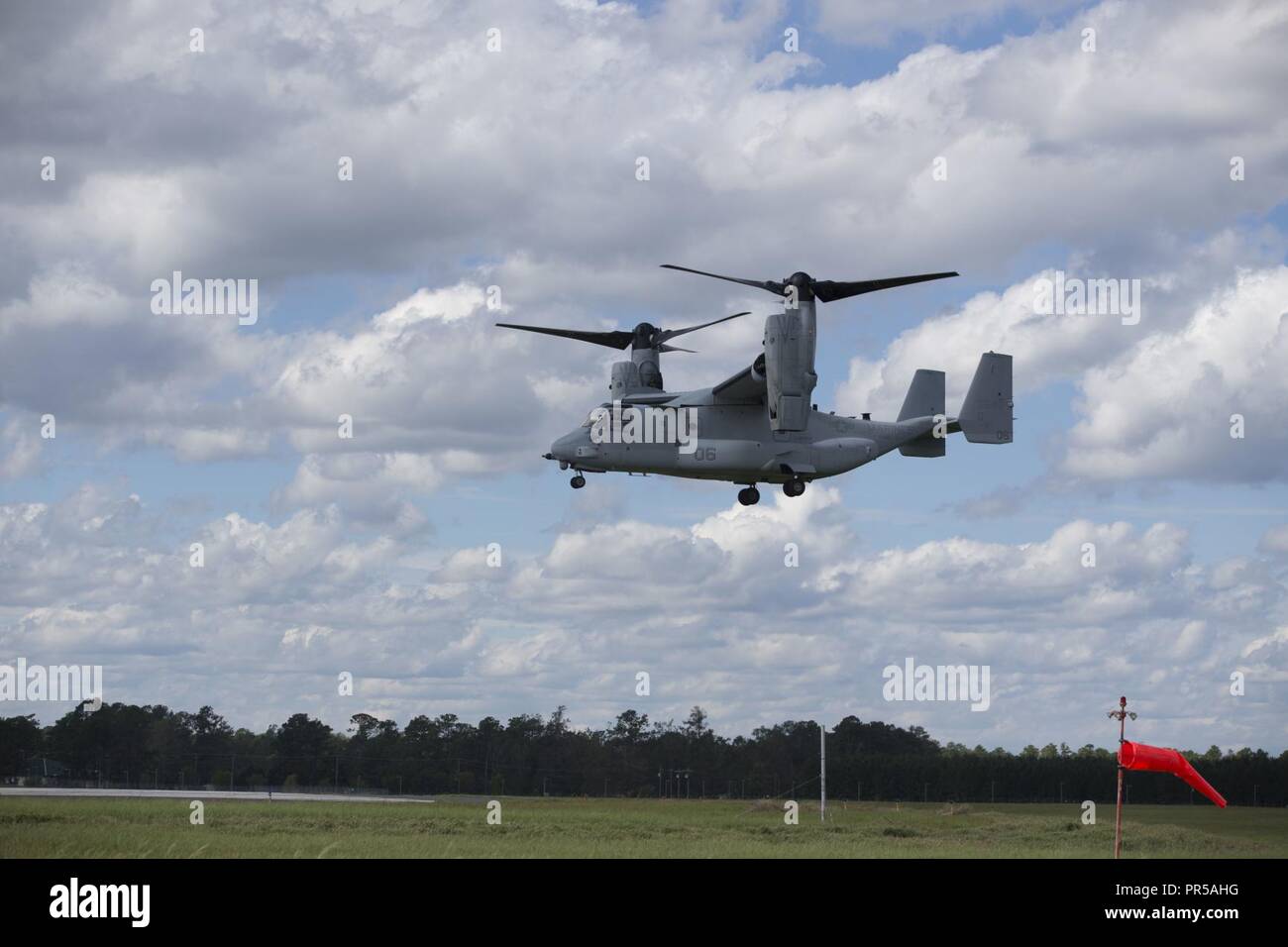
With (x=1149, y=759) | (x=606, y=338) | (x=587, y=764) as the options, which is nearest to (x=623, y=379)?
(x=606, y=338)

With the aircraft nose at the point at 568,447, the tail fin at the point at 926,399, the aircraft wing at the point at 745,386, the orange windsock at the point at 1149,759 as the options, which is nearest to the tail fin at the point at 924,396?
the tail fin at the point at 926,399

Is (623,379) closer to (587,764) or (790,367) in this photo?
(790,367)

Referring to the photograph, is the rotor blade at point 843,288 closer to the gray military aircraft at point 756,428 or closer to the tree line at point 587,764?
the gray military aircraft at point 756,428

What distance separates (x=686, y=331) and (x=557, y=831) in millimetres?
21428

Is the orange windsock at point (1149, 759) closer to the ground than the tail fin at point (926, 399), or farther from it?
closer to the ground

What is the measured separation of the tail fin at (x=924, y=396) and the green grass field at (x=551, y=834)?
46.7 feet

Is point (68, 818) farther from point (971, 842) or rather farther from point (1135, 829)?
point (1135, 829)

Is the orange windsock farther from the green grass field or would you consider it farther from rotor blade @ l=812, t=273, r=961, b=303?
rotor blade @ l=812, t=273, r=961, b=303

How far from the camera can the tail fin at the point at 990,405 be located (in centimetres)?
5325

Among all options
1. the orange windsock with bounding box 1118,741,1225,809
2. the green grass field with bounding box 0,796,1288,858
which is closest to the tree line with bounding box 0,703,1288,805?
the green grass field with bounding box 0,796,1288,858

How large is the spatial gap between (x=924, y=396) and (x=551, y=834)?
23.5 m

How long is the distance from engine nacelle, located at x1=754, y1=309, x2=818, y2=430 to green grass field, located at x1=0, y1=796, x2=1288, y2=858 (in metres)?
12.1

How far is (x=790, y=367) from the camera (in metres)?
43.2

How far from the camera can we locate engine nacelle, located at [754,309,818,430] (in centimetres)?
4297
